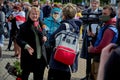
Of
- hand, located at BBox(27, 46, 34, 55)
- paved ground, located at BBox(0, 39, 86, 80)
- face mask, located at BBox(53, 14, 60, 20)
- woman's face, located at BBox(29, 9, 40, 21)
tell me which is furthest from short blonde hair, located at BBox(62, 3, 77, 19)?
paved ground, located at BBox(0, 39, 86, 80)

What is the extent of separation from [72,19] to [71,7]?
17cm

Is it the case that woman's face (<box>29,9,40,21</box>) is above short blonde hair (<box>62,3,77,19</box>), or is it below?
below

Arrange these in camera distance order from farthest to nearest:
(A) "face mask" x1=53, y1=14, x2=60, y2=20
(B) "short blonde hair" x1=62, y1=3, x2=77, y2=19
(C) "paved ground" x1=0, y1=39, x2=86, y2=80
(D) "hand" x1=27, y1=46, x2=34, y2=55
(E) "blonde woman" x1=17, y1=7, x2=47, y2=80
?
1. (C) "paved ground" x1=0, y1=39, x2=86, y2=80
2. (A) "face mask" x1=53, y1=14, x2=60, y2=20
3. (E) "blonde woman" x1=17, y1=7, x2=47, y2=80
4. (D) "hand" x1=27, y1=46, x2=34, y2=55
5. (B) "short blonde hair" x1=62, y1=3, x2=77, y2=19

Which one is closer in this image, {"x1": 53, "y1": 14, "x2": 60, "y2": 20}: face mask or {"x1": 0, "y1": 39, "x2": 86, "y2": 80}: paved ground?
{"x1": 53, "y1": 14, "x2": 60, "y2": 20}: face mask

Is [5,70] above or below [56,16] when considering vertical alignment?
below

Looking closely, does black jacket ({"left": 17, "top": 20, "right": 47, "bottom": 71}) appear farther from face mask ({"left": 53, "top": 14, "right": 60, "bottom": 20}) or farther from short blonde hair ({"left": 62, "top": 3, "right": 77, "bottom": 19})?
face mask ({"left": 53, "top": 14, "right": 60, "bottom": 20})

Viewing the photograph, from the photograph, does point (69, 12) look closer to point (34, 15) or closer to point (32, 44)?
point (34, 15)

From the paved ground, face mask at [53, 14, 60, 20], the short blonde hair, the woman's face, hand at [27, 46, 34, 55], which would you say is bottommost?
the paved ground

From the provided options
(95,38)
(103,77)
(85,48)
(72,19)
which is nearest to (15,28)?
(85,48)

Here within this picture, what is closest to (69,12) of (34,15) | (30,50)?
(34,15)

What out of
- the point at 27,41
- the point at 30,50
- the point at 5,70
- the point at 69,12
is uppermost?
the point at 69,12

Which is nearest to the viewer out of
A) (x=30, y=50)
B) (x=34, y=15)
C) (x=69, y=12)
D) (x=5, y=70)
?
(x=69, y=12)

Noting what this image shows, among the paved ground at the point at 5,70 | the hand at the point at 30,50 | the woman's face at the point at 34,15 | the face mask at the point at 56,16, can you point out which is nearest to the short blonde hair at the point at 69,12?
the woman's face at the point at 34,15

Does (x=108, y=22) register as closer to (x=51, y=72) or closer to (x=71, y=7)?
(x=71, y=7)
